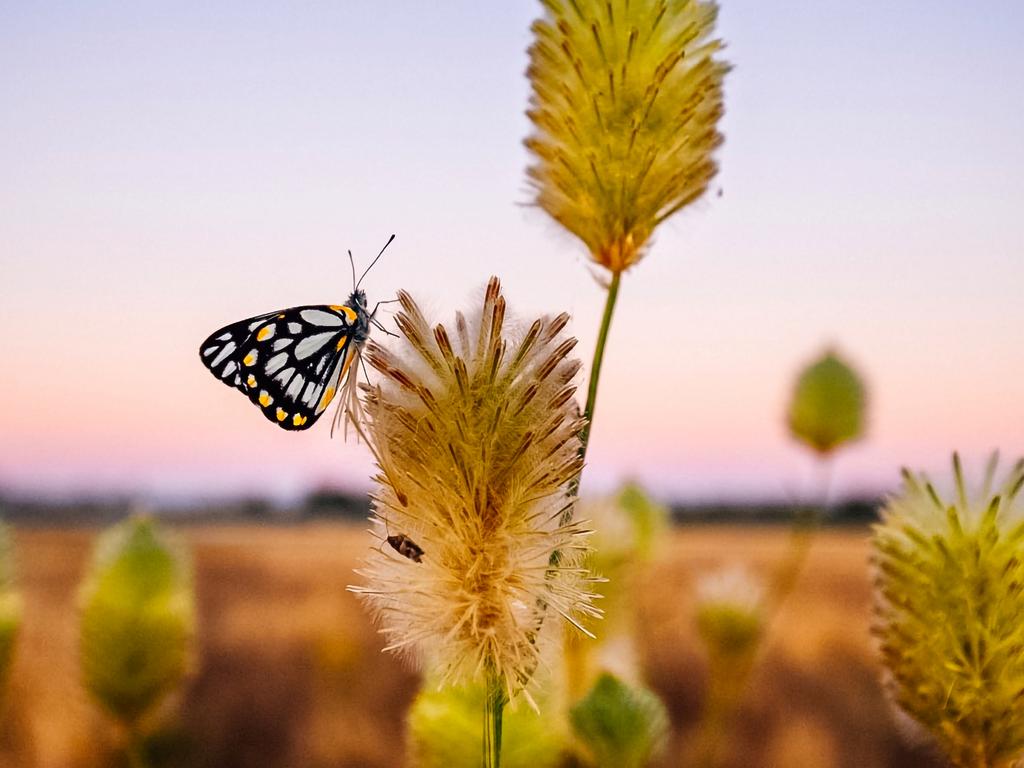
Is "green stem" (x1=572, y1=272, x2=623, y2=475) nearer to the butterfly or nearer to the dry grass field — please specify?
the butterfly

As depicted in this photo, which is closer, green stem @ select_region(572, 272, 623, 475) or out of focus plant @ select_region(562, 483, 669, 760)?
green stem @ select_region(572, 272, 623, 475)

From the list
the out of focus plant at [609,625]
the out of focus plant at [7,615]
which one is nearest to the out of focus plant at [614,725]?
the out of focus plant at [609,625]

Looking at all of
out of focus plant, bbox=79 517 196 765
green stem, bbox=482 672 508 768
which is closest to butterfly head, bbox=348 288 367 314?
green stem, bbox=482 672 508 768

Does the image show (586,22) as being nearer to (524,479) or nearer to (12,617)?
(524,479)

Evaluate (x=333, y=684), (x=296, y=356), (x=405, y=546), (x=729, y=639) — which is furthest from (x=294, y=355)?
(x=333, y=684)

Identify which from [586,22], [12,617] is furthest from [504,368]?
[12,617]

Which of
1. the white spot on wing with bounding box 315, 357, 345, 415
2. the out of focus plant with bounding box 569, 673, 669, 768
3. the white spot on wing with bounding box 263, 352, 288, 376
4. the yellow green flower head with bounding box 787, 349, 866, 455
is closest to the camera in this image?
the white spot on wing with bounding box 315, 357, 345, 415
